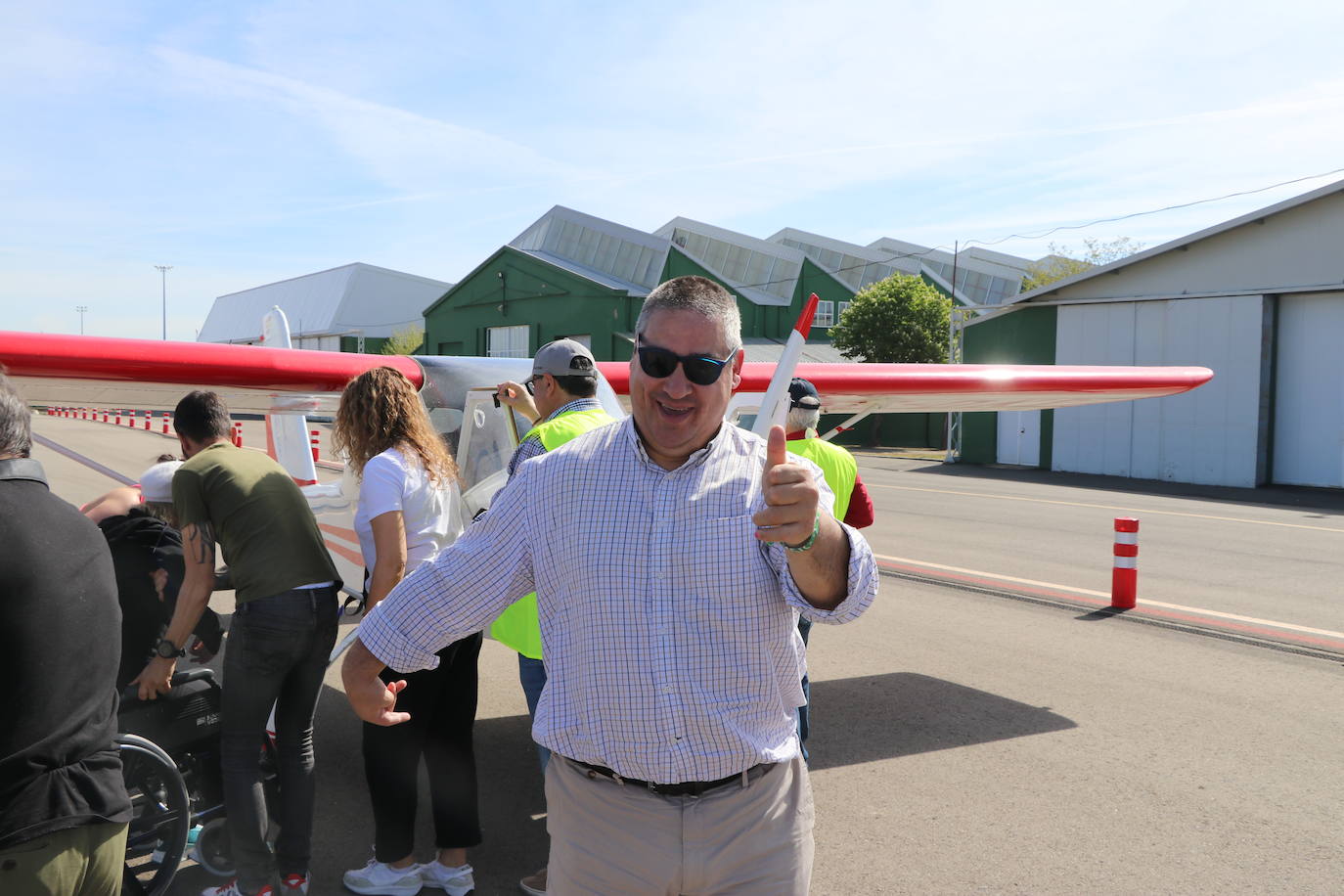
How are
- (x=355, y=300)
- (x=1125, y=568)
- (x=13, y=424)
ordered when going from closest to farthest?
(x=13, y=424)
(x=1125, y=568)
(x=355, y=300)

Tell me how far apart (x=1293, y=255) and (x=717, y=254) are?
2898cm

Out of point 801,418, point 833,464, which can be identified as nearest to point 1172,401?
point 833,464

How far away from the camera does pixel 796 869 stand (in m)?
1.84

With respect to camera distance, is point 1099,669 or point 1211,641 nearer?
point 1099,669

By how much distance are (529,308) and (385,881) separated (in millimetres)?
43161

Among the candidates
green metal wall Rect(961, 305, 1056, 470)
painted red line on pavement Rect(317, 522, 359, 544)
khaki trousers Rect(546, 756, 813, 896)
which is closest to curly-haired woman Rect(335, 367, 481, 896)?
khaki trousers Rect(546, 756, 813, 896)

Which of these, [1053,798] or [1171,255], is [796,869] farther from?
[1171,255]

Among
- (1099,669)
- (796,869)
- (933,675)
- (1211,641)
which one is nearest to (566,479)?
(796,869)

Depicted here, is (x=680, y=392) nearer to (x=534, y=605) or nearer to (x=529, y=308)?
(x=534, y=605)

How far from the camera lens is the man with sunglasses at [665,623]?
1.75m

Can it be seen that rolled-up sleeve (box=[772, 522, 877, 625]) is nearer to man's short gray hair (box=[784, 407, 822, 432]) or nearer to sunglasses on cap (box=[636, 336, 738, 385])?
sunglasses on cap (box=[636, 336, 738, 385])

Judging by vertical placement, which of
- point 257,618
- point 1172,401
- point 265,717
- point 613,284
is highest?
point 613,284

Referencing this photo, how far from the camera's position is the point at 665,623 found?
1751 millimetres

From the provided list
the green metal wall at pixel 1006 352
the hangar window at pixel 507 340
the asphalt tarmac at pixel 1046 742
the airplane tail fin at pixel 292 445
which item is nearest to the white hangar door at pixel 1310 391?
the green metal wall at pixel 1006 352
